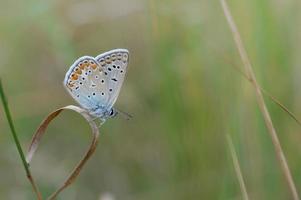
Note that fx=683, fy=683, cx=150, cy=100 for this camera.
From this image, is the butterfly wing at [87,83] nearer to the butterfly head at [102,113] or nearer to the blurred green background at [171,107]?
the butterfly head at [102,113]

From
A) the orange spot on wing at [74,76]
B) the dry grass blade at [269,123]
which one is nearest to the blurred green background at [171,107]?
the dry grass blade at [269,123]

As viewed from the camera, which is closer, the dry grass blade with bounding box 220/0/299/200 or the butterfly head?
the dry grass blade with bounding box 220/0/299/200

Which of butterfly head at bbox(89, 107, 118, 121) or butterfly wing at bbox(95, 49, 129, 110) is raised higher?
butterfly wing at bbox(95, 49, 129, 110)

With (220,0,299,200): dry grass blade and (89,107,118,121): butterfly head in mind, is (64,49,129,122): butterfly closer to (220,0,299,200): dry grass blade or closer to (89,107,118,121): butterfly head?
(89,107,118,121): butterfly head

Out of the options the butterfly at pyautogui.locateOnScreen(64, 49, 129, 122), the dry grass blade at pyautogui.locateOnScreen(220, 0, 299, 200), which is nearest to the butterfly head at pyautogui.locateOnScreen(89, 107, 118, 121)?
the butterfly at pyautogui.locateOnScreen(64, 49, 129, 122)

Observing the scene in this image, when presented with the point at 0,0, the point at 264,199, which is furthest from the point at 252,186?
the point at 0,0

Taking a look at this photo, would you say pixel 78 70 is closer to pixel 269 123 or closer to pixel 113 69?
pixel 113 69

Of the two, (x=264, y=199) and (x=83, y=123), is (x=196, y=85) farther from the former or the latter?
(x=264, y=199)
